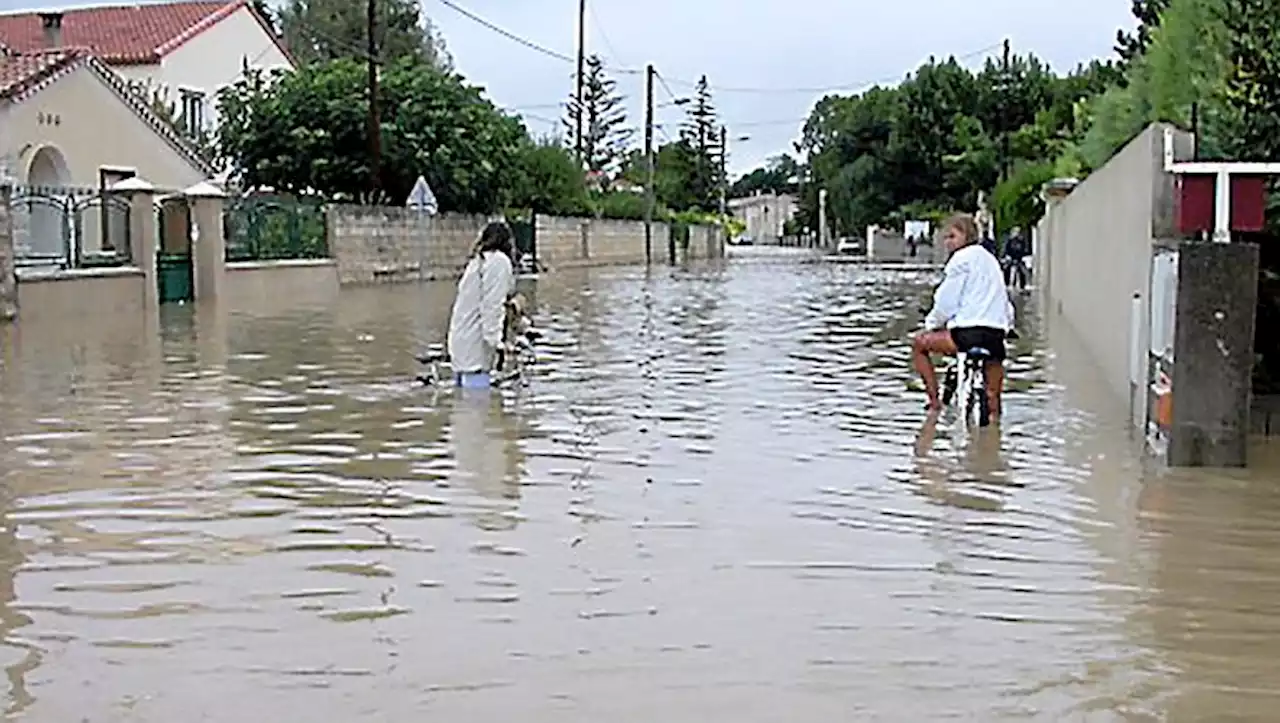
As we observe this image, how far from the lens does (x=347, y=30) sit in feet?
242

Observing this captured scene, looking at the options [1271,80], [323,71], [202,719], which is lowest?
[202,719]

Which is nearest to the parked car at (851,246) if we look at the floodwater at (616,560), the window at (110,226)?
the window at (110,226)

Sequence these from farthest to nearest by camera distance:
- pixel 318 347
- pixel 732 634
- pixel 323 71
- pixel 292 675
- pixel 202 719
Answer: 1. pixel 323 71
2. pixel 318 347
3. pixel 732 634
4. pixel 292 675
5. pixel 202 719

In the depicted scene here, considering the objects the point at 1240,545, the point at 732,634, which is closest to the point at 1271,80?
the point at 1240,545

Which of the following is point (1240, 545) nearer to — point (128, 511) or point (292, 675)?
point (292, 675)

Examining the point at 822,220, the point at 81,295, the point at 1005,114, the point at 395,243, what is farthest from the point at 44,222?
the point at 822,220

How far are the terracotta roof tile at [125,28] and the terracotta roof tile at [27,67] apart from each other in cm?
1654

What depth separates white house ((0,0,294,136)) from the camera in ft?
173

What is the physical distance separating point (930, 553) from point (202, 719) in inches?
140

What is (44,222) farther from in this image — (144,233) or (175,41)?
(175,41)

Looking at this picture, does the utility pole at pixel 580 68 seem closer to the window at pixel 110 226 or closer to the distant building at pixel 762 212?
the window at pixel 110 226

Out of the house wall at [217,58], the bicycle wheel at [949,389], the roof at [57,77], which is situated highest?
the house wall at [217,58]

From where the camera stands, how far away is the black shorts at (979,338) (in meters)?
11.5

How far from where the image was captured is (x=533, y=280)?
4569cm
